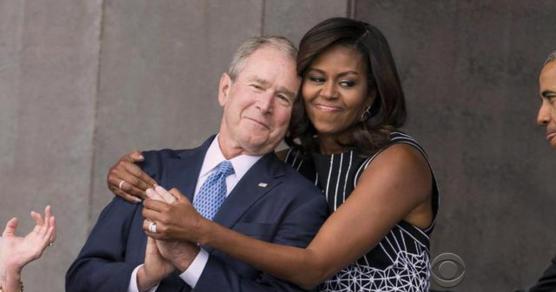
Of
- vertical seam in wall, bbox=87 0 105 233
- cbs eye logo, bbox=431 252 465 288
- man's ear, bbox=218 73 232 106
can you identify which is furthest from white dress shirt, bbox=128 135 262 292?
vertical seam in wall, bbox=87 0 105 233

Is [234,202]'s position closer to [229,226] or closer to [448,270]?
[229,226]

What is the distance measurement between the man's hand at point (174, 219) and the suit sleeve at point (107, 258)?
0.26 metres

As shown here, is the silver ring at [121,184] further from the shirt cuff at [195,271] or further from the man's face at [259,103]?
the shirt cuff at [195,271]

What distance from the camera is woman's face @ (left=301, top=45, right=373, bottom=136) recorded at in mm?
4789

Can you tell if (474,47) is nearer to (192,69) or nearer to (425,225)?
(192,69)

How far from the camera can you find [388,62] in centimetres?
484


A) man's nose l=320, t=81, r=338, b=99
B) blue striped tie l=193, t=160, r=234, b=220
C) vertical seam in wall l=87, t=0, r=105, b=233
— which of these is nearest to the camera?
blue striped tie l=193, t=160, r=234, b=220

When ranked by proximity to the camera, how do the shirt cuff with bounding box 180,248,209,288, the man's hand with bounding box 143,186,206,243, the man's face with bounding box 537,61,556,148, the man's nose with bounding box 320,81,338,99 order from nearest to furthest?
the man's hand with bounding box 143,186,206,243 → the shirt cuff with bounding box 180,248,209,288 → the man's face with bounding box 537,61,556,148 → the man's nose with bounding box 320,81,338,99

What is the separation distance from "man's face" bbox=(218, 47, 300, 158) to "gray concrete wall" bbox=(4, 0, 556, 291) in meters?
1.74

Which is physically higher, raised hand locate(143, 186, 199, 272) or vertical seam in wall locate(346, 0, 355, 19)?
vertical seam in wall locate(346, 0, 355, 19)

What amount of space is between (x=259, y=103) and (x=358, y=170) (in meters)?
0.40

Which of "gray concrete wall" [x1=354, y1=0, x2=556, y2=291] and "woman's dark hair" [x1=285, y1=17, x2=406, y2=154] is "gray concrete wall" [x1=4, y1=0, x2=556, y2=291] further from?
"woman's dark hair" [x1=285, y1=17, x2=406, y2=154]

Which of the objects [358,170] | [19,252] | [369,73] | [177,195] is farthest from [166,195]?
[369,73]

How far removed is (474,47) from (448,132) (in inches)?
16.1
